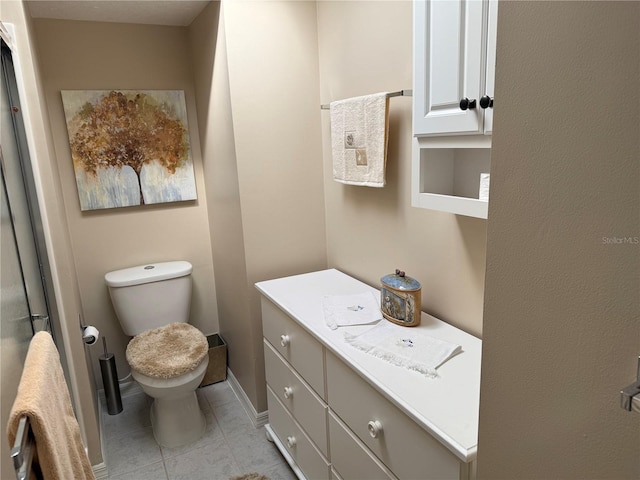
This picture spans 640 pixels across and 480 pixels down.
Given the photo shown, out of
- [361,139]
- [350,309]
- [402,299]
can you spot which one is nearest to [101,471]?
[350,309]

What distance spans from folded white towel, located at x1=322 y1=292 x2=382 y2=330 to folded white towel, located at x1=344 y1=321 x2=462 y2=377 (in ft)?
0.25

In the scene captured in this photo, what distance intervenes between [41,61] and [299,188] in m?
1.48

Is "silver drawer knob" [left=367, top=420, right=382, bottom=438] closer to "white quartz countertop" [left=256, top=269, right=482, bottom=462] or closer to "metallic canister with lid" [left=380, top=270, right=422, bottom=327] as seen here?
"white quartz countertop" [left=256, top=269, right=482, bottom=462]

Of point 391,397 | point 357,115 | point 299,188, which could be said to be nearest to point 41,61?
point 299,188

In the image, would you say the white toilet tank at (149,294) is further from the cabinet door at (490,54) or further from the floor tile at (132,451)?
the cabinet door at (490,54)

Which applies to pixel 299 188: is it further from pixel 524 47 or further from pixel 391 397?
pixel 524 47

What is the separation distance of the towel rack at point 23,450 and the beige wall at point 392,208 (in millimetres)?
1274

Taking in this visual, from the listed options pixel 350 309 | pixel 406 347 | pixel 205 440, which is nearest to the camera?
pixel 406 347

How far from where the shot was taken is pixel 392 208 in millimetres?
1859

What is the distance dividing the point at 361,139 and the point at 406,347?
0.85m

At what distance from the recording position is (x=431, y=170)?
147 cm

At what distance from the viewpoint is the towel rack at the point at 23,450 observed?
2.34ft

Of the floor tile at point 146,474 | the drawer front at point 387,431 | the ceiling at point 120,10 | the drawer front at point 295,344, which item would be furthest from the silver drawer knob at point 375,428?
the ceiling at point 120,10

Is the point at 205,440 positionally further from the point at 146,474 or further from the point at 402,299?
the point at 402,299
